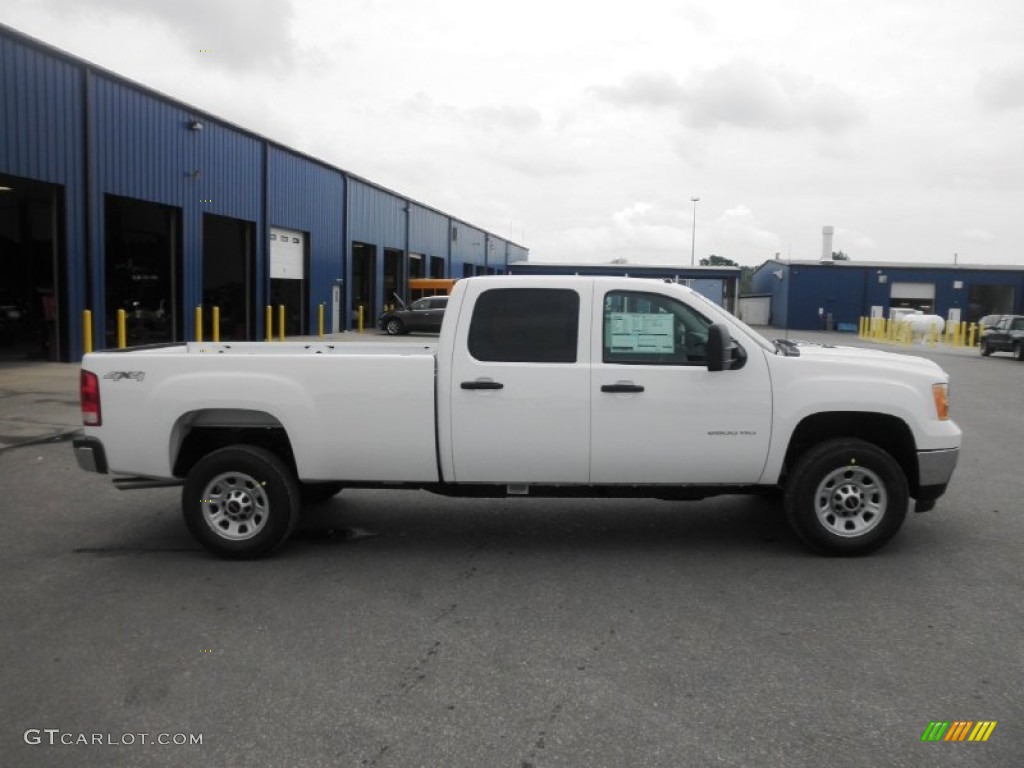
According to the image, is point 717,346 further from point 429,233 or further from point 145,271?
point 429,233

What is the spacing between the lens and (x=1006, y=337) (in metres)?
29.9

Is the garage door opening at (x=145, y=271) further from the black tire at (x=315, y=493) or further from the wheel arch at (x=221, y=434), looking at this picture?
the wheel arch at (x=221, y=434)

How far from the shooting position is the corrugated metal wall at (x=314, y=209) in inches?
1156

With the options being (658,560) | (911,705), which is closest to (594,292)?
(658,560)

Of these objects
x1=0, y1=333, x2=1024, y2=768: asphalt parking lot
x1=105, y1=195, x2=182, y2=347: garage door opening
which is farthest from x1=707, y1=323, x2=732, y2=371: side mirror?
x1=105, y1=195, x2=182, y2=347: garage door opening

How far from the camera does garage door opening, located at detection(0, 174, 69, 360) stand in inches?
736

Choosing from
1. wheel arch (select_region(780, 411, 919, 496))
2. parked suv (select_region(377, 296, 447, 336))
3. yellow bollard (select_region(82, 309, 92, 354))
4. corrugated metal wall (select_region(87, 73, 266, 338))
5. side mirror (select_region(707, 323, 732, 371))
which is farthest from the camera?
parked suv (select_region(377, 296, 447, 336))

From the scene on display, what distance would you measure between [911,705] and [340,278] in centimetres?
3380

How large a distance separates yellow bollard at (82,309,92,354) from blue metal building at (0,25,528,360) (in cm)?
17

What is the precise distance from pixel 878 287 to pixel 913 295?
2571mm

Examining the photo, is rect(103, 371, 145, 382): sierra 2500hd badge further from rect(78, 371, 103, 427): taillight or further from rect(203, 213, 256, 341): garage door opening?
rect(203, 213, 256, 341): garage door opening

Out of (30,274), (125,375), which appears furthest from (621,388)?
(30,274)

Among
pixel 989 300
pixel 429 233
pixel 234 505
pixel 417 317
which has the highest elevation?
pixel 429 233

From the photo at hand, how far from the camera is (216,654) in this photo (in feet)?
13.9
